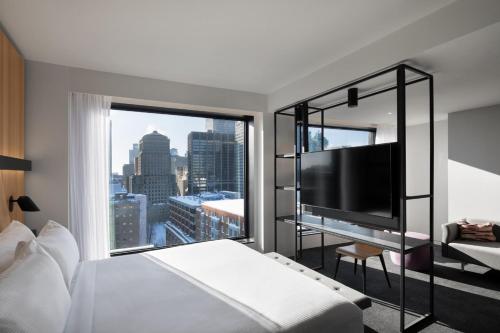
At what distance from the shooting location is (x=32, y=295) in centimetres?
106

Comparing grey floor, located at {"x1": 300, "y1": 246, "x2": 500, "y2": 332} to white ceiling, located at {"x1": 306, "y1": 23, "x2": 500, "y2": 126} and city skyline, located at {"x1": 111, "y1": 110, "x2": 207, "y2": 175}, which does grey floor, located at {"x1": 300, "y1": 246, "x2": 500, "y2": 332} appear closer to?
white ceiling, located at {"x1": 306, "y1": 23, "x2": 500, "y2": 126}

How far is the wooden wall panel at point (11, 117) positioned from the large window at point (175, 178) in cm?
103

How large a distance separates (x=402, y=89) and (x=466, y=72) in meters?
0.79

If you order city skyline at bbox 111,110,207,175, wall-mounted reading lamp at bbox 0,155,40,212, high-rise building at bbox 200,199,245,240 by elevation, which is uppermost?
city skyline at bbox 111,110,207,175

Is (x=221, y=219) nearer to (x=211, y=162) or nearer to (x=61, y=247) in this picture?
(x=211, y=162)

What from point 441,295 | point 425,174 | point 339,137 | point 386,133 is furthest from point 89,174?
point 425,174

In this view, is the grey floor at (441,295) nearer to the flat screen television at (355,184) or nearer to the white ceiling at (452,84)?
the flat screen television at (355,184)

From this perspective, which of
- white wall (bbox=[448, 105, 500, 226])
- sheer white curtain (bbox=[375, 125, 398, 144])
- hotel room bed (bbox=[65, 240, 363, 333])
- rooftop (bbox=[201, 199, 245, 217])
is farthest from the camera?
sheer white curtain (bbox=[375, 125, 398, 144])

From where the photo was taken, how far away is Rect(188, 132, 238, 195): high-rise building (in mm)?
4023

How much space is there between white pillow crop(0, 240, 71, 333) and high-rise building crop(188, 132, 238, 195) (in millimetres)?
2674

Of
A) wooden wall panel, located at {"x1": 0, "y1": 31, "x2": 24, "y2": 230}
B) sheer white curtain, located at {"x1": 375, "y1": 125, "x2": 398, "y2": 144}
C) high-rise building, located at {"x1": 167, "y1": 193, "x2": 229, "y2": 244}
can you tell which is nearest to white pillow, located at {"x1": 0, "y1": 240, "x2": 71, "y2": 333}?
wooden wall panel, located at {"x1": 0, "y1": 31, "x2": 24, "y2": 230}

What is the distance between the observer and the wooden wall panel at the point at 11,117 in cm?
206

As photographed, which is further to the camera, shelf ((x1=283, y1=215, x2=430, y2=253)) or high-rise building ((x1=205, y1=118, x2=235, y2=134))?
high-rise building ((x1=205, y1=118, x2=235, y2=134))

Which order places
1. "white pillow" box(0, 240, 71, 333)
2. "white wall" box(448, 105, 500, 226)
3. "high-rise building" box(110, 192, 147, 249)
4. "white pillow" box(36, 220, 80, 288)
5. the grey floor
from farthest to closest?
1. "white wall" box(448, 105, 500, 226)
2. "high-rise building" box(110, 192, 147, 249)
3. the grey floor
4. "white pillow" box(36, 220, 80, 288)
5. "white pillow" box(0, 240, 71, 333)
